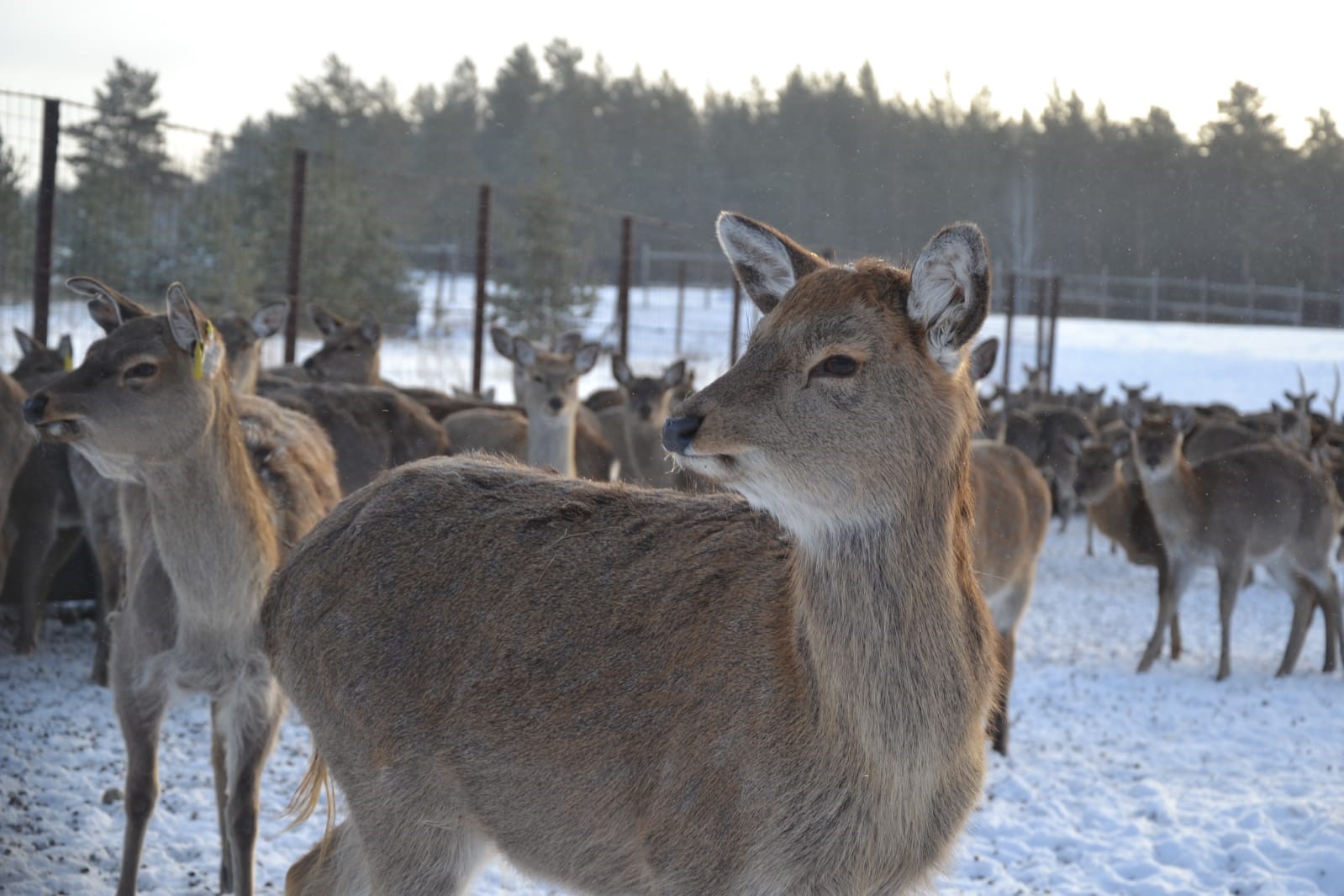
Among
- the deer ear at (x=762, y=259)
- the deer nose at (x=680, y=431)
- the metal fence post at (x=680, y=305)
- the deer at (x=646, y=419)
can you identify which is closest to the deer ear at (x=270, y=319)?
the deer at (x=646, y=419)

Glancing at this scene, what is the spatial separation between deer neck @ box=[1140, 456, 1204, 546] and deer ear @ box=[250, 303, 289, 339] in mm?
6850

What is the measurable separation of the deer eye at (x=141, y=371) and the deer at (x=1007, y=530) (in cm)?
436

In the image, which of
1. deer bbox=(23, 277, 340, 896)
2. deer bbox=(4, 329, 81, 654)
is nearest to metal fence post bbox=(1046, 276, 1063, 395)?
deer bbox=(4, 329, 81, 654)

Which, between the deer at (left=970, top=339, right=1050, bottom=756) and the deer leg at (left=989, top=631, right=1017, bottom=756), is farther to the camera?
the deer at (left=970, top=339, right=1050, bottom=756)

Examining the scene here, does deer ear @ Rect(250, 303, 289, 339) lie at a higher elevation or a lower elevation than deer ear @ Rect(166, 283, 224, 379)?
higher

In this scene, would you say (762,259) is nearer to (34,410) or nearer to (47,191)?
(34,410)

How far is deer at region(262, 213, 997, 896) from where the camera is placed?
2568 millimetres

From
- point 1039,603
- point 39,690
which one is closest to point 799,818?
point 39,690

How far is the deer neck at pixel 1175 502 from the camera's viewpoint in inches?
390

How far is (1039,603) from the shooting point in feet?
36.8

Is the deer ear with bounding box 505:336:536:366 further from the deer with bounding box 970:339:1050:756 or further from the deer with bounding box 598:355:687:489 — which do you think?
the deer with bounding box 970:339:1050:756

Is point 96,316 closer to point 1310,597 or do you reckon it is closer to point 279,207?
point 1310,597

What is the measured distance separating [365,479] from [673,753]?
230 inches

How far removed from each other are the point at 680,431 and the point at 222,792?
10.2 ft
